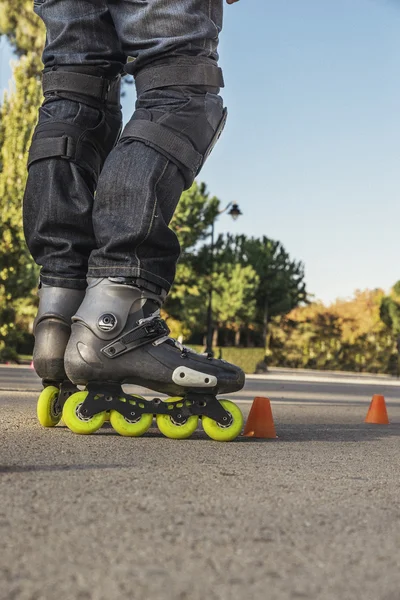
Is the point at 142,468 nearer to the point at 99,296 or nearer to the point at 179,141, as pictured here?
the point at 99,296

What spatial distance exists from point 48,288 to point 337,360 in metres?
58.9

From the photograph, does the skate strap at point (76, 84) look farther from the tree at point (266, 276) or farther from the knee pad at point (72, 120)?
the tree at point (266, 276)

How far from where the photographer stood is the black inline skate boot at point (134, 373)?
2.61 m

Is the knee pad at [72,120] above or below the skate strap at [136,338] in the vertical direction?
above

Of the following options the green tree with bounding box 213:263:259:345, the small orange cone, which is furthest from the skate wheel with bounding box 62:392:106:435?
the green tree with bounding box 213:263:259:345

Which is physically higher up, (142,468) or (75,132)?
(75,132)

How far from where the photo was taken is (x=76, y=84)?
9.96 ft

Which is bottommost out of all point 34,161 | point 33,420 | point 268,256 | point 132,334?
point 33,420

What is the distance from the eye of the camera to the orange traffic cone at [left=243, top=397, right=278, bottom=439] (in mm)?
3010

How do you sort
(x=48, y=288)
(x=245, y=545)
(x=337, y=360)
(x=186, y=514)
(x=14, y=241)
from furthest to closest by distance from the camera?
(x=337, y=360) → (x=14, y=241) → (x=48, y=288) → (x=186, y=514) → (x=245, y=545)

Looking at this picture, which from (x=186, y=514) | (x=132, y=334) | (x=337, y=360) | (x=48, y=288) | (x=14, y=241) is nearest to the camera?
(x=186, y=514)

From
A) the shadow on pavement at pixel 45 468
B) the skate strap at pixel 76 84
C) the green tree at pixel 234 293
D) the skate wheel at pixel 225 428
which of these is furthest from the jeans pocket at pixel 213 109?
the green tree at pixel 234 293

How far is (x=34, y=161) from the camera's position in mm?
3010

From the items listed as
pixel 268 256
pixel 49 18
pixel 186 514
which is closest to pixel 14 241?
pixel 49 18
